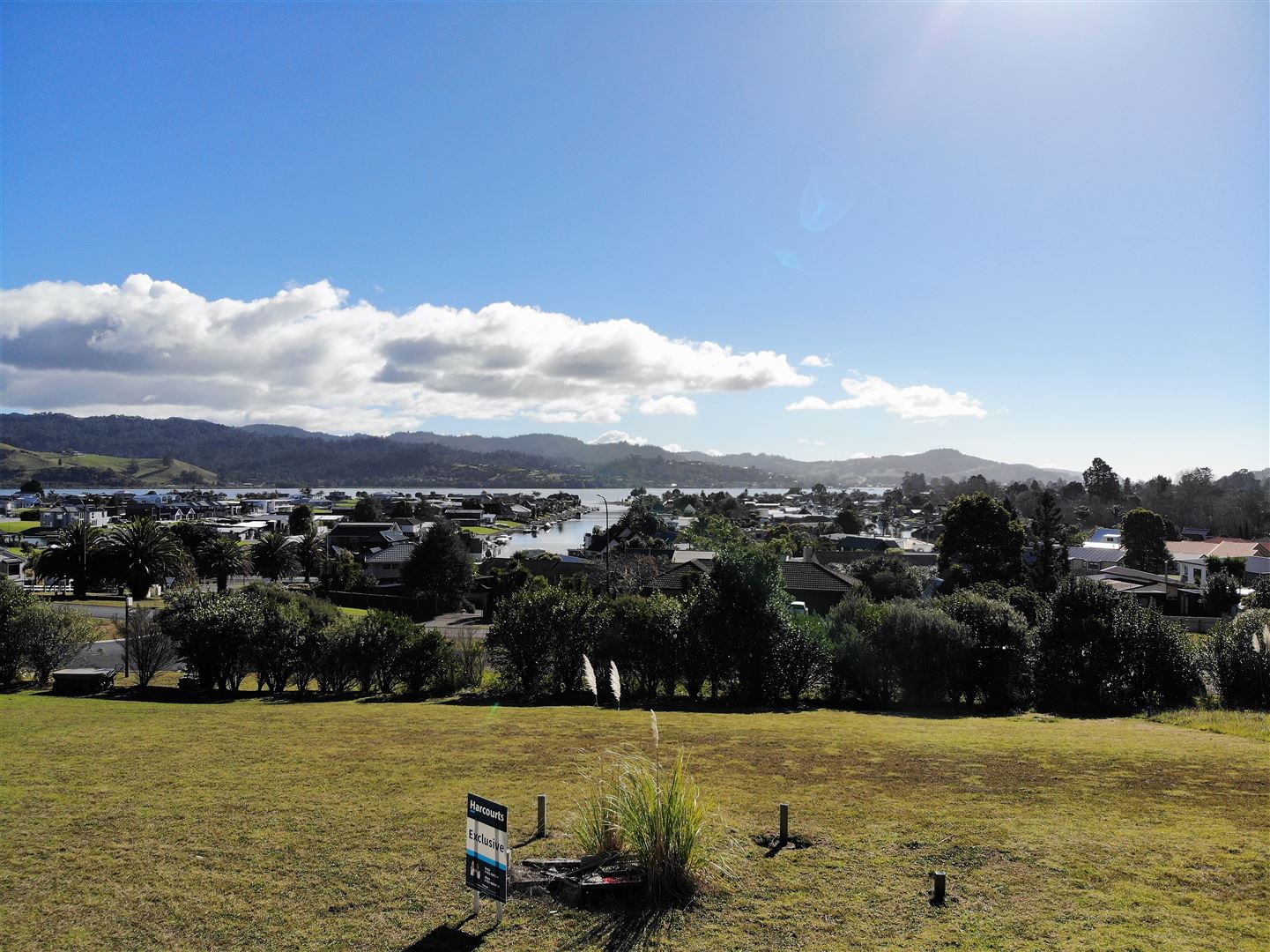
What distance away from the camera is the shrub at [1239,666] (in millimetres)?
19906

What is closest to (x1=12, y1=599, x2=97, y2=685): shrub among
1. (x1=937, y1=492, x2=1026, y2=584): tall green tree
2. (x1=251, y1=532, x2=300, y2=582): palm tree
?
(x1=251, y1=532, x2=300, y2=582): palm tree

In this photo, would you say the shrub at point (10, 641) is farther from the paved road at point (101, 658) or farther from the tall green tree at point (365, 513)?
the tall green tree at point (365, 513)

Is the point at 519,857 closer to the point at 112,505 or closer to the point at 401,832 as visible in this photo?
the point at 401,832

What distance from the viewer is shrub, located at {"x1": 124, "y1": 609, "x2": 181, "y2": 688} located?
21.6m

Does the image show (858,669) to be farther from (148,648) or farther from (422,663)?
(148,648)

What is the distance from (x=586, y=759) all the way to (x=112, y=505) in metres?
154

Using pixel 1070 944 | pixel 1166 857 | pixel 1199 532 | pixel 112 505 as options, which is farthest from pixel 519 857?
pixel 112 505

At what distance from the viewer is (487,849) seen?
5.76 m

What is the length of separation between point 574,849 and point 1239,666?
21.7 meters

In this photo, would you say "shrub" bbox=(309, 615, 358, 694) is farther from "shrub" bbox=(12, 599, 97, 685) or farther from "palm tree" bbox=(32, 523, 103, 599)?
"palm tree" bbox=(32, 523, 103, 599)

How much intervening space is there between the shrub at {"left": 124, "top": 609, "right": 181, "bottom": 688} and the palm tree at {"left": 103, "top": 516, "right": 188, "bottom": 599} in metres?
24.9

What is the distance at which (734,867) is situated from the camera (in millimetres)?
7008

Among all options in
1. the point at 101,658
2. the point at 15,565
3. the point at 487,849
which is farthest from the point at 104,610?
the point at 487,849

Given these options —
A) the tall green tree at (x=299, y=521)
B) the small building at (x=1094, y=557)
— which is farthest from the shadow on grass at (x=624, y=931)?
the tall green tree at (x=299, y=521)
